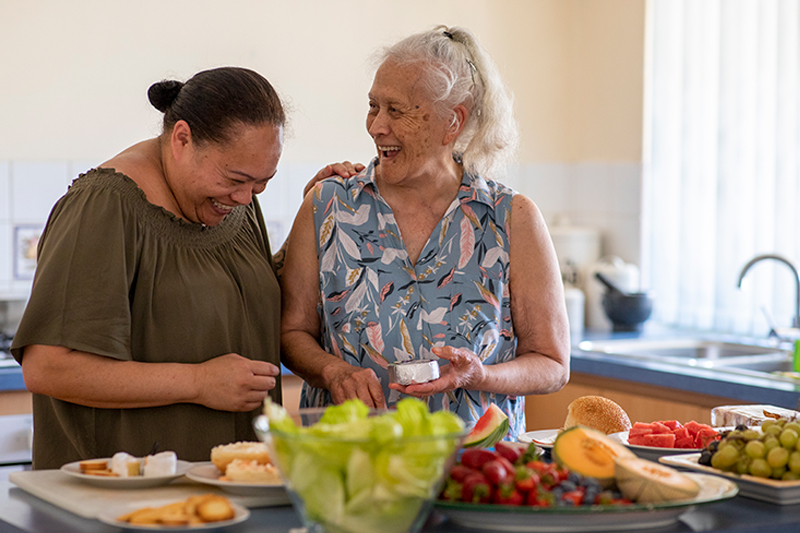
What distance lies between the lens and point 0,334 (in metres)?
2.91

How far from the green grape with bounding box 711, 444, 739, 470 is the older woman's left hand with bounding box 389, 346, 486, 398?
17.9 inches

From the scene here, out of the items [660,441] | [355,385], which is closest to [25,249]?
[355,385]

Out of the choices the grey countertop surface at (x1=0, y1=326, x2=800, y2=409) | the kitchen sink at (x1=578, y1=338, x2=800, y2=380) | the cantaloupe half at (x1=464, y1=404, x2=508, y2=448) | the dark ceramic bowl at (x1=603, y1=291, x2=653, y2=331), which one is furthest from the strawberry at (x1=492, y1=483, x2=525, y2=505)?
the dark ceramic bowl at (x1=603, y1=291, x2=653, y2=331)

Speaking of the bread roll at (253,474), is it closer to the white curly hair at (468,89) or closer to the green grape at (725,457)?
the green grape at (725,457)

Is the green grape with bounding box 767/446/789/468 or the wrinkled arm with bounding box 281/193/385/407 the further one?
the wrinkled arm with bounding box 281/193/385/407

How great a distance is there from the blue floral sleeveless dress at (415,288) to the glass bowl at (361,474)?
2.78 ft

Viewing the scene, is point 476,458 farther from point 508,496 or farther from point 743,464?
point 743,464

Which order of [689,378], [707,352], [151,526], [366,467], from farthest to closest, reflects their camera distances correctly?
[707,352]
[689,378]
[151,526]
[366,467]

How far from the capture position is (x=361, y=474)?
927 mm

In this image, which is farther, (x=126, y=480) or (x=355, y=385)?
(x=355, y=385)

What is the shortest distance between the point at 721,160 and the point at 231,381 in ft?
8.26

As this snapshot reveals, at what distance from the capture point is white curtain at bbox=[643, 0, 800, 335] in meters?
3.24

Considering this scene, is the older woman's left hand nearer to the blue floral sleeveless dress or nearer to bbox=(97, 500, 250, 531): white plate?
the blue floral sleeveless dress

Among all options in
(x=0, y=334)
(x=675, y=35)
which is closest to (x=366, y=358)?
(x=0, y=334)
